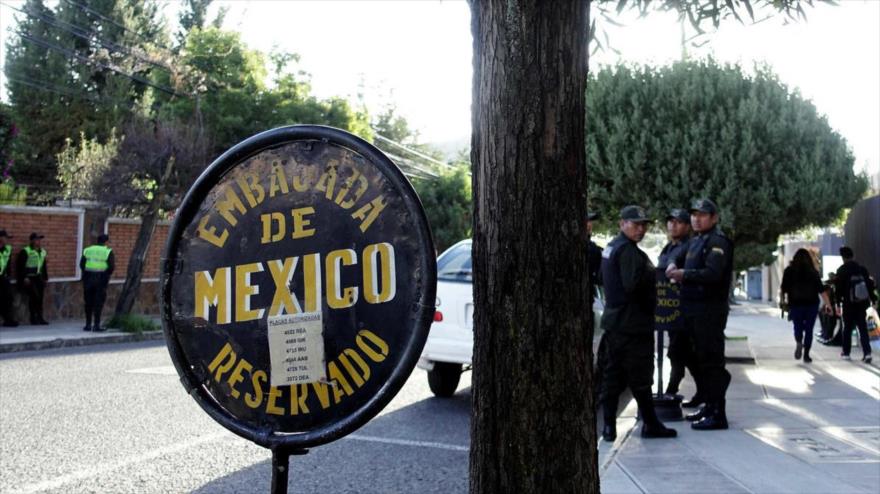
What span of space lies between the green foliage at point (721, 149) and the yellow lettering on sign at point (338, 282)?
11.7 metres

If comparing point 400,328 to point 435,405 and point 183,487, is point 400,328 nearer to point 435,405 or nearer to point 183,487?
point 183,487

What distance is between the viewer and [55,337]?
1371 centimetres

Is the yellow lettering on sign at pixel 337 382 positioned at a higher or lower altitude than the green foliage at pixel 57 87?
lower

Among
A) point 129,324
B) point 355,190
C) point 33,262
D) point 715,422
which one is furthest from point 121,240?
point 355,190

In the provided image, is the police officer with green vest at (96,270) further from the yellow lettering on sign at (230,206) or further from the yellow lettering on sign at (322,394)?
the yellow lettering on sign at (322,394)

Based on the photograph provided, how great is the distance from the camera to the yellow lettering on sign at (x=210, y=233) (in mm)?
1886

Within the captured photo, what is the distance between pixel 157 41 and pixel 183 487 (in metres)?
36.2

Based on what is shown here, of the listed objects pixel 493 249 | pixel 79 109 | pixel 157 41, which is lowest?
pixel 493 249

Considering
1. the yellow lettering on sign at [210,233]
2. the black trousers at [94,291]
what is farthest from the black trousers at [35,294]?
the yellow lettering on sign at [210,233]

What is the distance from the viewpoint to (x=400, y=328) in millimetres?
1719

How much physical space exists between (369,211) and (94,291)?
582 inches

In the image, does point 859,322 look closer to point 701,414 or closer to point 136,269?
point 701,414

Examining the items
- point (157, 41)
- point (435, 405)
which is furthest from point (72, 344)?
point (157, 41)

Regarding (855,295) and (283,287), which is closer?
(283,287)
